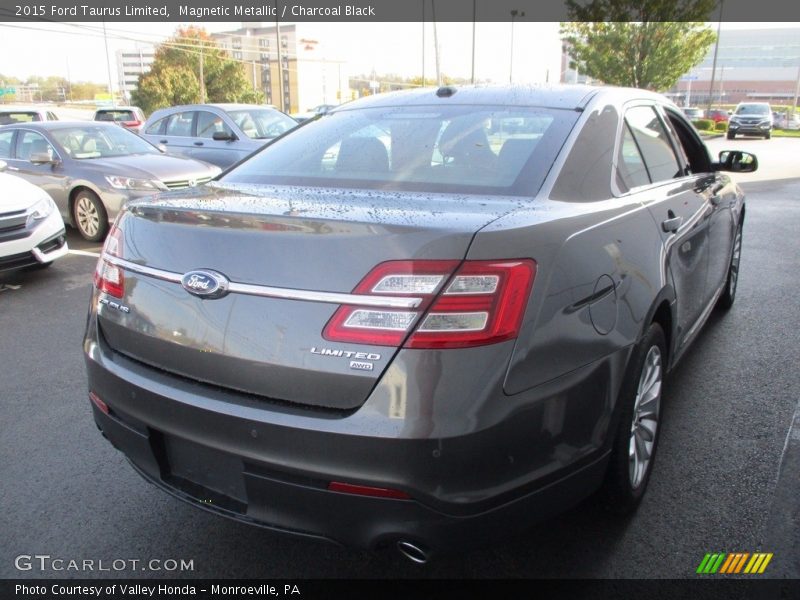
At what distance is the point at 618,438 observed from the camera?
2.32 meters

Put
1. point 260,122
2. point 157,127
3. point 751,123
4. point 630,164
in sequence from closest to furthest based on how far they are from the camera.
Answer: point 630,164 → point 260,122 → point 157,127 → point 751,123

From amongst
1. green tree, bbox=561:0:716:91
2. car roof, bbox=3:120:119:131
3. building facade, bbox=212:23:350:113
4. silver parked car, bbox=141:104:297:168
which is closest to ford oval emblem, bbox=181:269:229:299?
car roof, bbox=3:120:119:131

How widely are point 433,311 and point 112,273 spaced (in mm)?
1196

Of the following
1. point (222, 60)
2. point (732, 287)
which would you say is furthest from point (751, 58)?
point (732, 287)

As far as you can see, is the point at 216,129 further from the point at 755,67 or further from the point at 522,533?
the point at 755,67

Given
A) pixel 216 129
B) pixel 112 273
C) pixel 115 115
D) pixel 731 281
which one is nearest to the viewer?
pixel 112 273

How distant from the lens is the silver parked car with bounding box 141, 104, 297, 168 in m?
11.6

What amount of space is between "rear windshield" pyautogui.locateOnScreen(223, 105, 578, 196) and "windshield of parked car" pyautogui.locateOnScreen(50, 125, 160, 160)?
6.84 metres

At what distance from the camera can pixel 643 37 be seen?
26.9 m

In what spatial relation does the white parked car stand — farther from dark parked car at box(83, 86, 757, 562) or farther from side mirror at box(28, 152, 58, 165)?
dark parked car at box(83, 86, 757, 562)

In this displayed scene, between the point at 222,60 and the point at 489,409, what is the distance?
57.0 meters

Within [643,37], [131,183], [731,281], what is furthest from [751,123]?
[131,183]

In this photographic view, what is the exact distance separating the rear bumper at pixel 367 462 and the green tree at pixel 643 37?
92.6 ft

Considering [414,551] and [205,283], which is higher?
[205,283]
